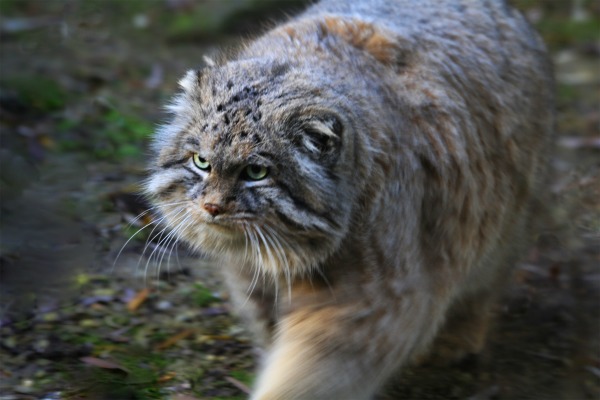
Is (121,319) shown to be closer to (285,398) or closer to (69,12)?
(285,398)

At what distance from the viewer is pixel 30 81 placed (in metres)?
8.29

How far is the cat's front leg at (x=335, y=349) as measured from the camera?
435cm

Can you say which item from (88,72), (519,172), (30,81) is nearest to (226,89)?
(519,172)

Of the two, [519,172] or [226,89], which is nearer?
[226,89]

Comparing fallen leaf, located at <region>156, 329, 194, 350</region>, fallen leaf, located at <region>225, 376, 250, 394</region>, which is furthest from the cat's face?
fallen leaf, located at <region>156, 329, 194, 350</region>

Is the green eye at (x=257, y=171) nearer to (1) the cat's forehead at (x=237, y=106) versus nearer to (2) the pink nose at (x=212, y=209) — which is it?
(1) the cat's forehead at (x=237, y=106)

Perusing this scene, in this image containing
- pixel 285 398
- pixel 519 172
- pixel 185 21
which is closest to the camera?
pixel 285 398

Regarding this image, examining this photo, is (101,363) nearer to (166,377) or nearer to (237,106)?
(166,377)

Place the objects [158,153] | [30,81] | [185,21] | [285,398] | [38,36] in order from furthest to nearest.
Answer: [185,21] < [38,36] < [30,81] < [158,153] < [285,398]

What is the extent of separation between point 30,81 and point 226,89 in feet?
14.5

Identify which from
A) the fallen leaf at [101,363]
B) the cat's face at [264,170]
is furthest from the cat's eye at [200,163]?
the fallen leaf at [101,363]

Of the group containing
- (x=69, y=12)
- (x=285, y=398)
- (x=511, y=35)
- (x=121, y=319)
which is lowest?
(x=285, y=398)

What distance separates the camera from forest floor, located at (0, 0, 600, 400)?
17.1 ft

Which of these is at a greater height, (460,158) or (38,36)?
(38,36)
